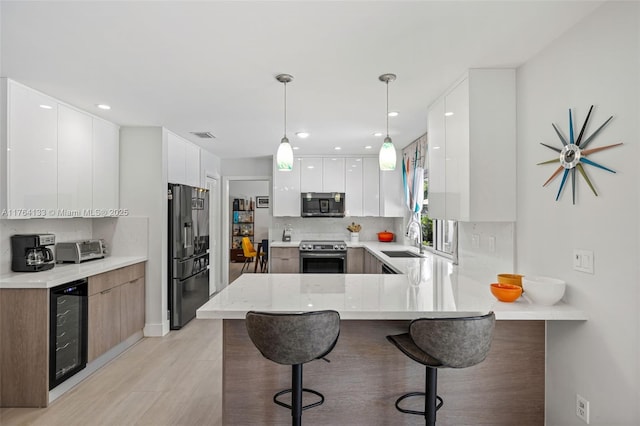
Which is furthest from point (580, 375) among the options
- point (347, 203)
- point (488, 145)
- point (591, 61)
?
point (347, 203)

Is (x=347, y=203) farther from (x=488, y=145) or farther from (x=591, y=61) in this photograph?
(x=591, y=61)

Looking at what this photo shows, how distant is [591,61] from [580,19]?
234mm

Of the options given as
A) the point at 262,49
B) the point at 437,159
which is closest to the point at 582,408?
the point at 437,159

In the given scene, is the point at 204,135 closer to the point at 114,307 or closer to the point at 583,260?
the point at 114,307

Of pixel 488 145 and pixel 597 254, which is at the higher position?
pixel 488 145

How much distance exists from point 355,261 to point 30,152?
398 cm

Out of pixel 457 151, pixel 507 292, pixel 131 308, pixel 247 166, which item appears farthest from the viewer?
pixel 247 166

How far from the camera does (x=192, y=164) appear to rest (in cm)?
499

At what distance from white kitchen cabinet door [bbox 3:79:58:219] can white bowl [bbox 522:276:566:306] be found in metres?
3.49

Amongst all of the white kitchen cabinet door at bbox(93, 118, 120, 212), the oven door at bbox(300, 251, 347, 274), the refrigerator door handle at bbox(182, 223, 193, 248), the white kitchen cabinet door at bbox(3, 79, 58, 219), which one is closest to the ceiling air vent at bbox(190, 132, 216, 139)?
the white kitchen cabinet door at bbox(93, 118, 120, 212)

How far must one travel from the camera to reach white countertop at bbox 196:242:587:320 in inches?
71.9

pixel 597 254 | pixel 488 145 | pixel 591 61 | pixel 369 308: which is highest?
pixel 591 61

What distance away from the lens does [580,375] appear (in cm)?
186

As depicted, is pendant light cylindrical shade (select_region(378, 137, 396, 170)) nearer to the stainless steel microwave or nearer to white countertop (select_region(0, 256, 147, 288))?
white countertop (select_region(0, 256, 147, 288))
